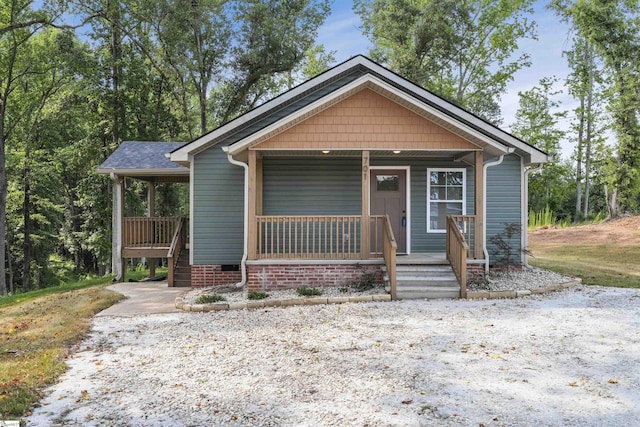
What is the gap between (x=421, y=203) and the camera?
459 inches

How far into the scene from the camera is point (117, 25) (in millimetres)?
18859

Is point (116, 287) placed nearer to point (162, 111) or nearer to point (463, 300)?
point (463, 300)

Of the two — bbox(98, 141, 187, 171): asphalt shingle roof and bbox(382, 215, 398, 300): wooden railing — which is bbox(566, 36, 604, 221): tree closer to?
bbox(382, 215, 398, 300): wooden railing

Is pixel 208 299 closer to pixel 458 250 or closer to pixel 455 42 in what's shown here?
pixel 458 250

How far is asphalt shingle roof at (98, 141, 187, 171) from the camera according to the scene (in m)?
12.4

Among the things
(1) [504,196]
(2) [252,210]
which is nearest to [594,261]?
(1) [504,196]

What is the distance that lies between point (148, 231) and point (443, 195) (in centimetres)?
819

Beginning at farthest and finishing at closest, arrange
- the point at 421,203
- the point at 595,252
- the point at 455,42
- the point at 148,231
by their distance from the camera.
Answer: the point at 455,42 < the point at 595,252 < the point at 148,231 < the point at 421,203

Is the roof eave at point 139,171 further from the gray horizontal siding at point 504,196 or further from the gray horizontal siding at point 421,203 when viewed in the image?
the gray horizontal siding at point 504,196

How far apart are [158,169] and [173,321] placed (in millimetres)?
5702

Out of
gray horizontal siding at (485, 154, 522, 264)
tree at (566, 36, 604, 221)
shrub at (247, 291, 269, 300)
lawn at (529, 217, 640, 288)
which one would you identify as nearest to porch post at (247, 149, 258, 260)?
shrub at (247, 291, 269, 300)

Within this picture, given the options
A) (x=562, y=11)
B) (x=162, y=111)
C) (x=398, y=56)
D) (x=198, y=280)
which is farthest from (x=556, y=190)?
(x=198, y=280)

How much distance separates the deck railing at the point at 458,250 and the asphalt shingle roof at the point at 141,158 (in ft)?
23.8

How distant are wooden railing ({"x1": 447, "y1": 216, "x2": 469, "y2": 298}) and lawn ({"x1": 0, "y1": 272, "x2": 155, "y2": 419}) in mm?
6755
